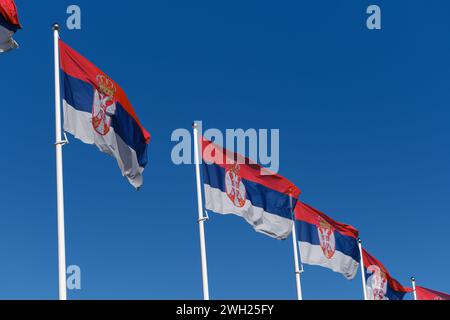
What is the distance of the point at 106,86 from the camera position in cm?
2127

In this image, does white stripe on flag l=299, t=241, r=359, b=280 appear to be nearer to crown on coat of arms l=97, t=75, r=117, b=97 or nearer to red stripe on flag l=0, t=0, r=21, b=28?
crown on coat of arms l=97, t=75, r=117, b=97

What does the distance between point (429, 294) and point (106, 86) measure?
1697 inches

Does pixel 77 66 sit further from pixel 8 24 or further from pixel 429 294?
pixel 429 294

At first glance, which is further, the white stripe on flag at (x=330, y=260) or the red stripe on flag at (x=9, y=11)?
the white stripe on flag at (x=330, y=260)

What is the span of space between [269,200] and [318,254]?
6.87 metres

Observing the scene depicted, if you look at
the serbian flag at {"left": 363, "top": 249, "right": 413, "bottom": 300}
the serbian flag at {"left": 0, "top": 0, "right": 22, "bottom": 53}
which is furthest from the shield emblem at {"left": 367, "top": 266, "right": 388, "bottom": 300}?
the serbian flag at {"left": 0, "top": 0, "right": 22, "bottom": 53}

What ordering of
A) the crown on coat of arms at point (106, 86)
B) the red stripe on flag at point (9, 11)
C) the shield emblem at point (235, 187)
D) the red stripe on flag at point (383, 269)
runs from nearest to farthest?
the red stripe on flag at point (9, 11), the crown on coat of arms at point (106, 86), the shield emblem at point (235, 187), the red stripe on flag at point (383, 269)

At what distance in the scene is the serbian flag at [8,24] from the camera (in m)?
18.0

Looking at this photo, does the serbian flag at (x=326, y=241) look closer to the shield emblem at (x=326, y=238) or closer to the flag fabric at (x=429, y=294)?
the shield emblem at (x=326, y=238)

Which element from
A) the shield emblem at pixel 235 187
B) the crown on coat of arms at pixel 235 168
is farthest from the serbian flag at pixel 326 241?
the crown on coat of arms at pixel 235 168

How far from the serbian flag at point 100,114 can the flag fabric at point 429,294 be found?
38.7m
